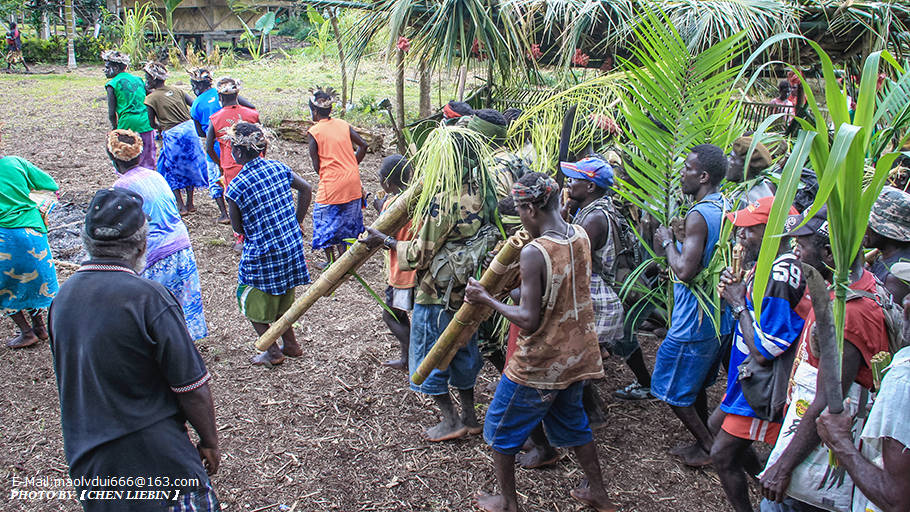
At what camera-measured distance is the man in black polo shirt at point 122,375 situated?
7.23 ft

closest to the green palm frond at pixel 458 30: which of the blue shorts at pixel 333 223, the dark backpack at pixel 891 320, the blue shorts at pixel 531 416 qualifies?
the blue shorts at pixel 333 223

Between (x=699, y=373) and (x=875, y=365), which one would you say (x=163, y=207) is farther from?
(x=875, y=365)

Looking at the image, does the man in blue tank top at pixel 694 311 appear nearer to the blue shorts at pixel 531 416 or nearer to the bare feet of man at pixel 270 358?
the blue shorts at pixel 531 416

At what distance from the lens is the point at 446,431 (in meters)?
3.96

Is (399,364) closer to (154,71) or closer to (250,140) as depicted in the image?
(250,140)

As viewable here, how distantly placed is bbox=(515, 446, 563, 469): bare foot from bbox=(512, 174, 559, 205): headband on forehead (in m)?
1.64

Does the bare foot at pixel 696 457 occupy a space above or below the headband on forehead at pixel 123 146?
below

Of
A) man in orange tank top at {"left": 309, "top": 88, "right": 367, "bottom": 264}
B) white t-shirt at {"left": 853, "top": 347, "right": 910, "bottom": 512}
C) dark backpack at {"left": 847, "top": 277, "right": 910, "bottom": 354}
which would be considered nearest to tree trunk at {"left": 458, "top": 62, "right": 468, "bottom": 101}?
man in orange tank top at {"left": 309, "top": 88, "right": 367, "bottom": 264}

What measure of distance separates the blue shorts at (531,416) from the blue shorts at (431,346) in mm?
681

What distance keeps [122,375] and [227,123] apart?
15.5 ft

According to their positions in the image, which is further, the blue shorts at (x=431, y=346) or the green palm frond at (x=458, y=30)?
the green palm frond at (x=458, y=30)

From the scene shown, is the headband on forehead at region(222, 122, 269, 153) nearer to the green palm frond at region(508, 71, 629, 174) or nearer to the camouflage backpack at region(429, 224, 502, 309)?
the camouflage backpack at region(429, 224, 502, 309)

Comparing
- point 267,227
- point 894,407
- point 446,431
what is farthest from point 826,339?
point 267,227

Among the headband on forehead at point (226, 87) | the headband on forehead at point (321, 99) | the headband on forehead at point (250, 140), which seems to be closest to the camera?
the headband on forehead at point (250, 140)
